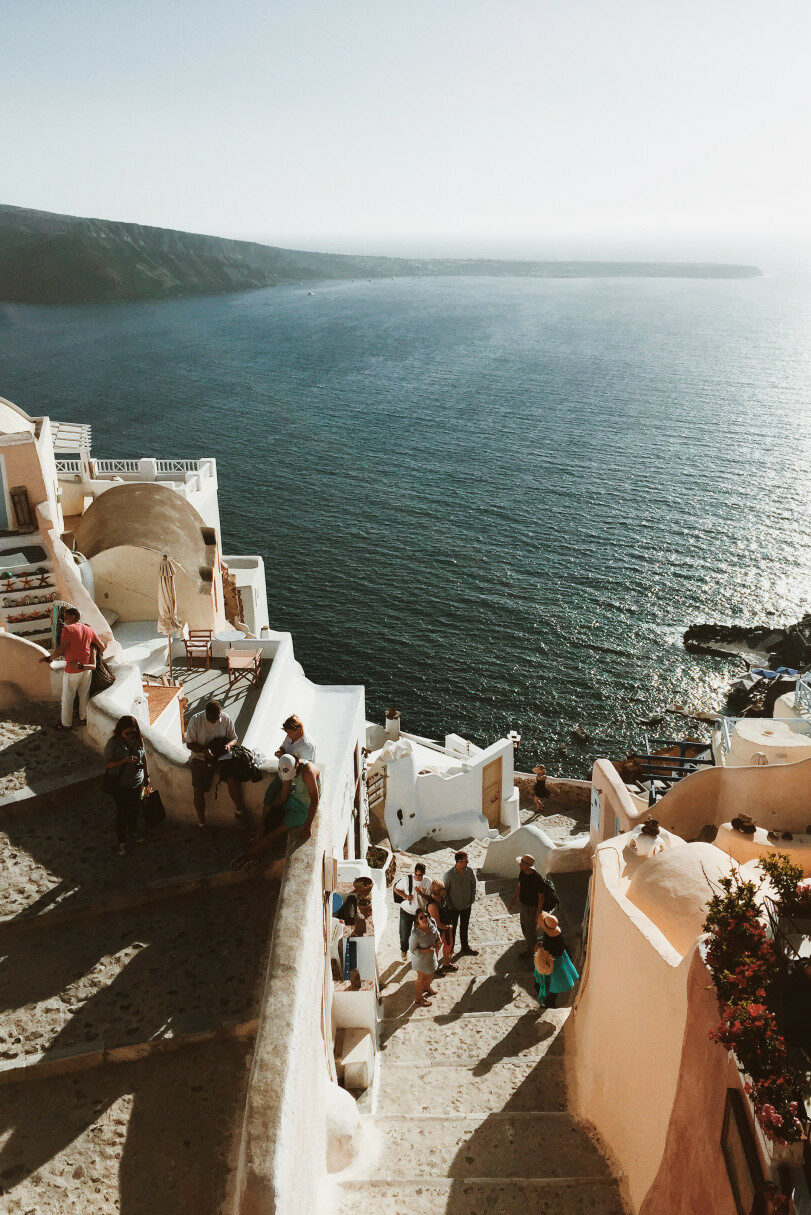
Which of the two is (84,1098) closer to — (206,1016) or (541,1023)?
(206,1016)

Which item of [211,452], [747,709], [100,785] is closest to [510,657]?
[747,709]

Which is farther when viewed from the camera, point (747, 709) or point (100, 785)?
point (747, 709)

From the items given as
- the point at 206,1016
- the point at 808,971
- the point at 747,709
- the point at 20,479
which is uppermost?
the point at 20,479

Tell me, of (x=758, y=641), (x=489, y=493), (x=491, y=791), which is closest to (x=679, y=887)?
(x=491, y=791)

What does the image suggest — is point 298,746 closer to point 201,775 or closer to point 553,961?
point 201,775

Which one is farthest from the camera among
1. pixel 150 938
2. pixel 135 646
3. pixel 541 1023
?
pixel 135 646
